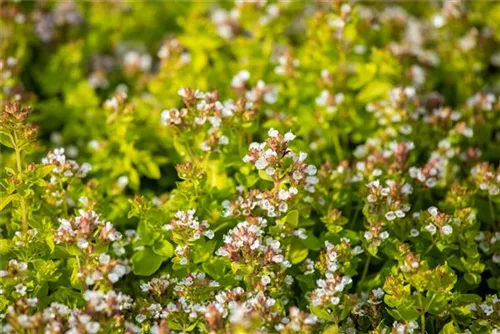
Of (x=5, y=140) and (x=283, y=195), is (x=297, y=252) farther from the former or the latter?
(x=5, y=140)

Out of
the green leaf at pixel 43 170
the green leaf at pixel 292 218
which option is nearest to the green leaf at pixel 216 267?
the green leaf at pixel 292 218

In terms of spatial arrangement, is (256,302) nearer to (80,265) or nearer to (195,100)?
(80,265)

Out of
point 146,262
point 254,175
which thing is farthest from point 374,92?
point 146,262

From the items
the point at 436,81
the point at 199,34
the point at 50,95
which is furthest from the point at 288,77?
the point at 50,95

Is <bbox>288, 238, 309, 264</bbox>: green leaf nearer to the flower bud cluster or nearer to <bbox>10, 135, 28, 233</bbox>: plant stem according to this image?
the flower bud cluster

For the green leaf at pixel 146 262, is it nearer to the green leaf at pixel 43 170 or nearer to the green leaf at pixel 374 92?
the green leaf at pixel 43 170

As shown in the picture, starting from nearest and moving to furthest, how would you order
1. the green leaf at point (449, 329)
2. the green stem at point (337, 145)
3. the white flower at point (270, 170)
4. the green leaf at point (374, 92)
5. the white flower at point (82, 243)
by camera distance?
the white flower at point (82, 243) → the green leaf at point (449, 329) → the white flower at point (270, 170) → the green stem at point (337, 145) → the green leaf at point (374, 92)
